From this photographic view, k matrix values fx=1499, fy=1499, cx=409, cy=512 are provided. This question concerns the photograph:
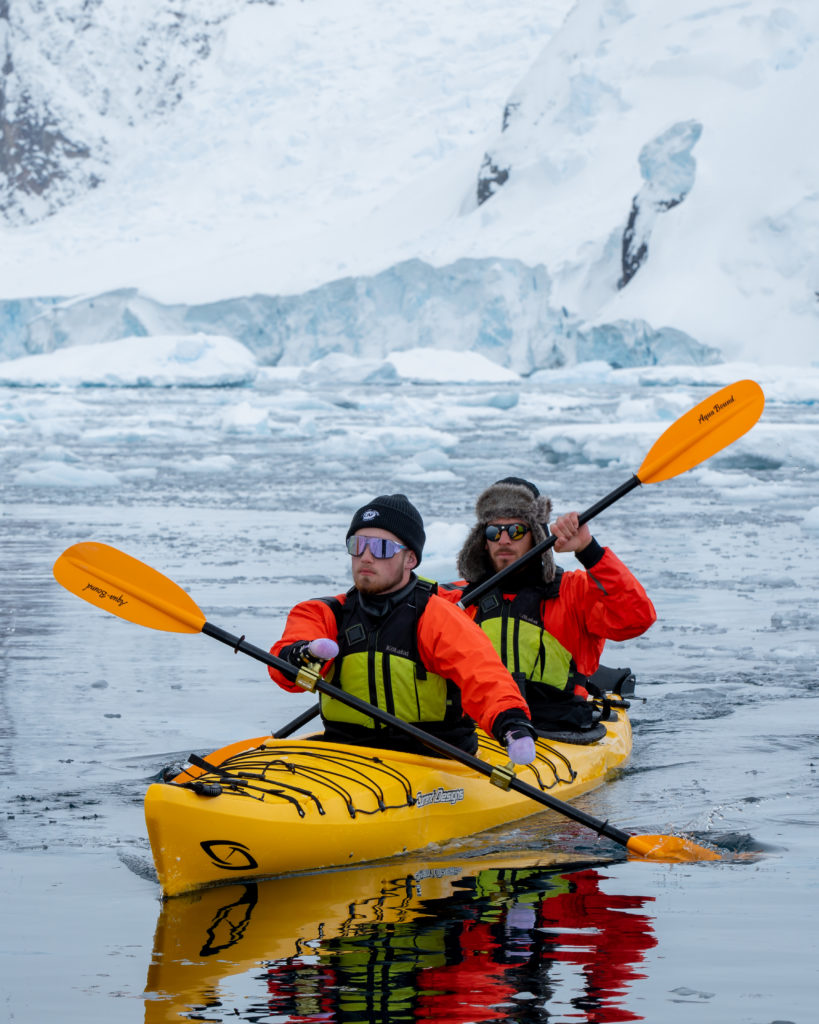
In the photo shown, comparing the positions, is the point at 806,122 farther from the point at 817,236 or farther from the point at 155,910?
the point at 155,910

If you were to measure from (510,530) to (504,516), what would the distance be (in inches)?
1.7

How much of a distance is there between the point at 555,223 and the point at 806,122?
8.38 meters

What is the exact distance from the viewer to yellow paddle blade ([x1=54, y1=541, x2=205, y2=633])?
3.69 m

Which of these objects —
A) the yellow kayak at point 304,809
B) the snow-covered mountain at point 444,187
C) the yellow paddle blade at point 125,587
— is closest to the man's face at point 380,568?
the yellow kayak at point 304,809

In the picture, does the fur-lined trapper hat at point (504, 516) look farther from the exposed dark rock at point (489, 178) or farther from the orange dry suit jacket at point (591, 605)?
the exposed dark rock at point (489, 178)

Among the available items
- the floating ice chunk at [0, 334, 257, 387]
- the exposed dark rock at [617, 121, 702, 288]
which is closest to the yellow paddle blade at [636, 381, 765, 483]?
the floating ice chunk at [0, 334, 257, 387]

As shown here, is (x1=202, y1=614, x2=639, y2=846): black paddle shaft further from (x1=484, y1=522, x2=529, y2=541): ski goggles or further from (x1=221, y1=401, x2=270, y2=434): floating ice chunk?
(x1=221, y1=401, x2=270, y2=434): floating ice chunk

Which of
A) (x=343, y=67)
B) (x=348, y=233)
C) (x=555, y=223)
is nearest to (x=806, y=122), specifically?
(x=555, y=223)

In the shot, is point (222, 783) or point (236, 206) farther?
point (236, 206)

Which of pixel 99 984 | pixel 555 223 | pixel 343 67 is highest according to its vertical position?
pixel 343 67

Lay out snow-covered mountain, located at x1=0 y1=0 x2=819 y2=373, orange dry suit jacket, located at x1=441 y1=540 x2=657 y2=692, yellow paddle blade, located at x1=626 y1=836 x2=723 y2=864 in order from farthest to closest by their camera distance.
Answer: snow-covered mountain, located at x1=0 y1=0 x2=819 y2=373
orange dry suit jacket, located at x1=441 y1=540 x2=657 y2=692
yellow paddle blade, located at x1=626 y1=836 x2=723 y2=864

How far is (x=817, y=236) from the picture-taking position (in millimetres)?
27609

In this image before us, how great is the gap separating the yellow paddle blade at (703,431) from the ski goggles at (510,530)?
1.66 ft

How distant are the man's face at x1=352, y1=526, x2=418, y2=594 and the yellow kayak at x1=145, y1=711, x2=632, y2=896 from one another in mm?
403
